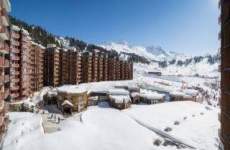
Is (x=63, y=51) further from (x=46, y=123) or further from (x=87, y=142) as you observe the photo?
(x=87, y=142)

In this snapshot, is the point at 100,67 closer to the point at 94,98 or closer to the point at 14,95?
the point at 94,98

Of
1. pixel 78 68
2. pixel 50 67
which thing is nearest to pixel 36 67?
pixel 50 67

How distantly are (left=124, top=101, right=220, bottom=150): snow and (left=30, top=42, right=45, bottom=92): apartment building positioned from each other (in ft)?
86.6

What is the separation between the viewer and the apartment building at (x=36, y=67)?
280ft

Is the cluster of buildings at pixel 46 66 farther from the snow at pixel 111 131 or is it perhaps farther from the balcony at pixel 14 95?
the snow at pixel 111 131

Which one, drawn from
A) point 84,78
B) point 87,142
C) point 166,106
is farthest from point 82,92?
point 84,78

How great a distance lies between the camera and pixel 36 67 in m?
88.2

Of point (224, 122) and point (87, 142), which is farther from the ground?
point (224, 122)

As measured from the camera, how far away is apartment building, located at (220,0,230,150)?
23406 mm

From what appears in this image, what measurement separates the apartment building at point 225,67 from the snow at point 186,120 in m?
20.4

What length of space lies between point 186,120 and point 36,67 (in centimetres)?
4303

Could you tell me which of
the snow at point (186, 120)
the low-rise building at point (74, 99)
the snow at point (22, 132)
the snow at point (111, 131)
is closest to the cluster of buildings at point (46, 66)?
the snow at point (22, 132)

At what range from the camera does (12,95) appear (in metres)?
66.4

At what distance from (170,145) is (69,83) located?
2453 inches
